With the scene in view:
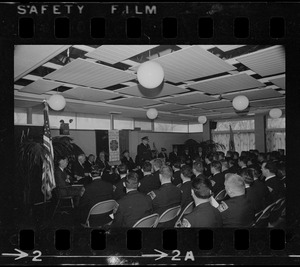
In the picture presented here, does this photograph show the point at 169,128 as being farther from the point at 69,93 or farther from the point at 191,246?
the point at 191,246

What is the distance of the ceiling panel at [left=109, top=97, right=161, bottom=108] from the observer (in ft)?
16.0

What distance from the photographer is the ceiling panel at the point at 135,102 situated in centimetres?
487

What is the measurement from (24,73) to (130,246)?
2.36 meters

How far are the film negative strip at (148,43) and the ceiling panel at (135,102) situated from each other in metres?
2.95

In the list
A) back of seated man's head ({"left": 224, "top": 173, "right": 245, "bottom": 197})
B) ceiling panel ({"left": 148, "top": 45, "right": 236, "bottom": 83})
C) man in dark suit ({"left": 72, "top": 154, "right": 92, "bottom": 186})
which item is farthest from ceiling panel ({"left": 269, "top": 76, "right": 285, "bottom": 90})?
man in dark suit ({"left": 72, "top": 154, "right": 92, "bottom": 186})

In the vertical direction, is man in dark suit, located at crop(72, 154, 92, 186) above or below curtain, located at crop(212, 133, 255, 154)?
below

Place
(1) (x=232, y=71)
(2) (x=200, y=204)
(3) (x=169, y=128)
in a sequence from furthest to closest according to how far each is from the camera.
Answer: (3) (x=169, y=128) → (1) (x=232, y=71) → (2) (x=200, y=204)

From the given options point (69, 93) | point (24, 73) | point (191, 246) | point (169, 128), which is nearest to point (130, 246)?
point (191, 246)

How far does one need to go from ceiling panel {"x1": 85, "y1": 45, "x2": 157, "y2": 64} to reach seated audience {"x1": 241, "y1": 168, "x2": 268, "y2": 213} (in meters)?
1.66

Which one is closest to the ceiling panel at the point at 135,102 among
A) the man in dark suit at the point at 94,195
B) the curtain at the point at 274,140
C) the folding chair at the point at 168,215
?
the man in dark suit at the point at 94,195

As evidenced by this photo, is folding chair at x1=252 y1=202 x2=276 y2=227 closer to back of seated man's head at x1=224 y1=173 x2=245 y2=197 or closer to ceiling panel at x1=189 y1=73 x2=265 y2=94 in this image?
back of seated man's head at x1=224 y1=173 x2=245 y2=197

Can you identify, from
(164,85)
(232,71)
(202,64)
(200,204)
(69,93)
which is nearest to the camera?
(200,204)

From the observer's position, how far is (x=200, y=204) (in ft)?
6.17

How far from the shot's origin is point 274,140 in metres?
7.66
